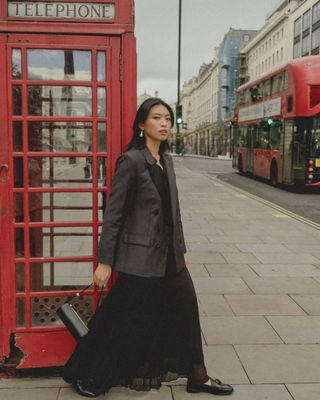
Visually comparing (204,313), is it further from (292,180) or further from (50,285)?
(292,180)

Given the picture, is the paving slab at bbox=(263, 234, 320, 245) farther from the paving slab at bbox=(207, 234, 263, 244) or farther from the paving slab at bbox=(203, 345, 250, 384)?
the paving slab at bbox=(203, 345, 250, 384)

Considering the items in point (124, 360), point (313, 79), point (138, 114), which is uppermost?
point (313, 79)

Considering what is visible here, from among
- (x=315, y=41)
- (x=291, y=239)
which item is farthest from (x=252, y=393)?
(x=315, y=41)

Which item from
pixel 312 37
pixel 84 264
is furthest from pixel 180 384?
pixel 312 37

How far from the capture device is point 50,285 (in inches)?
140

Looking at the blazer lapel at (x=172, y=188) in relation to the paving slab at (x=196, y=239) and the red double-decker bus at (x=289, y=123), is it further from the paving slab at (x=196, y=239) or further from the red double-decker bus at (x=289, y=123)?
the red double-decker bus at (x=289, y=123)

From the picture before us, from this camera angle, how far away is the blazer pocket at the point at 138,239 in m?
2.83

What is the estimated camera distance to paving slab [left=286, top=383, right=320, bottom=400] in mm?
3066

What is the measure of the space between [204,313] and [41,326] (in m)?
1.63

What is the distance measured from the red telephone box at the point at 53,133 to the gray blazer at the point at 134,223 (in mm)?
388

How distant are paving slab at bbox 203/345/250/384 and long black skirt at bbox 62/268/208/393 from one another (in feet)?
0.93

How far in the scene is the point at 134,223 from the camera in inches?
112

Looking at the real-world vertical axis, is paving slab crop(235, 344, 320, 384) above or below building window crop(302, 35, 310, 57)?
below

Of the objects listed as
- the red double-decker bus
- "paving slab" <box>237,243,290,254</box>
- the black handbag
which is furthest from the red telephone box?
the red double-decker bus
